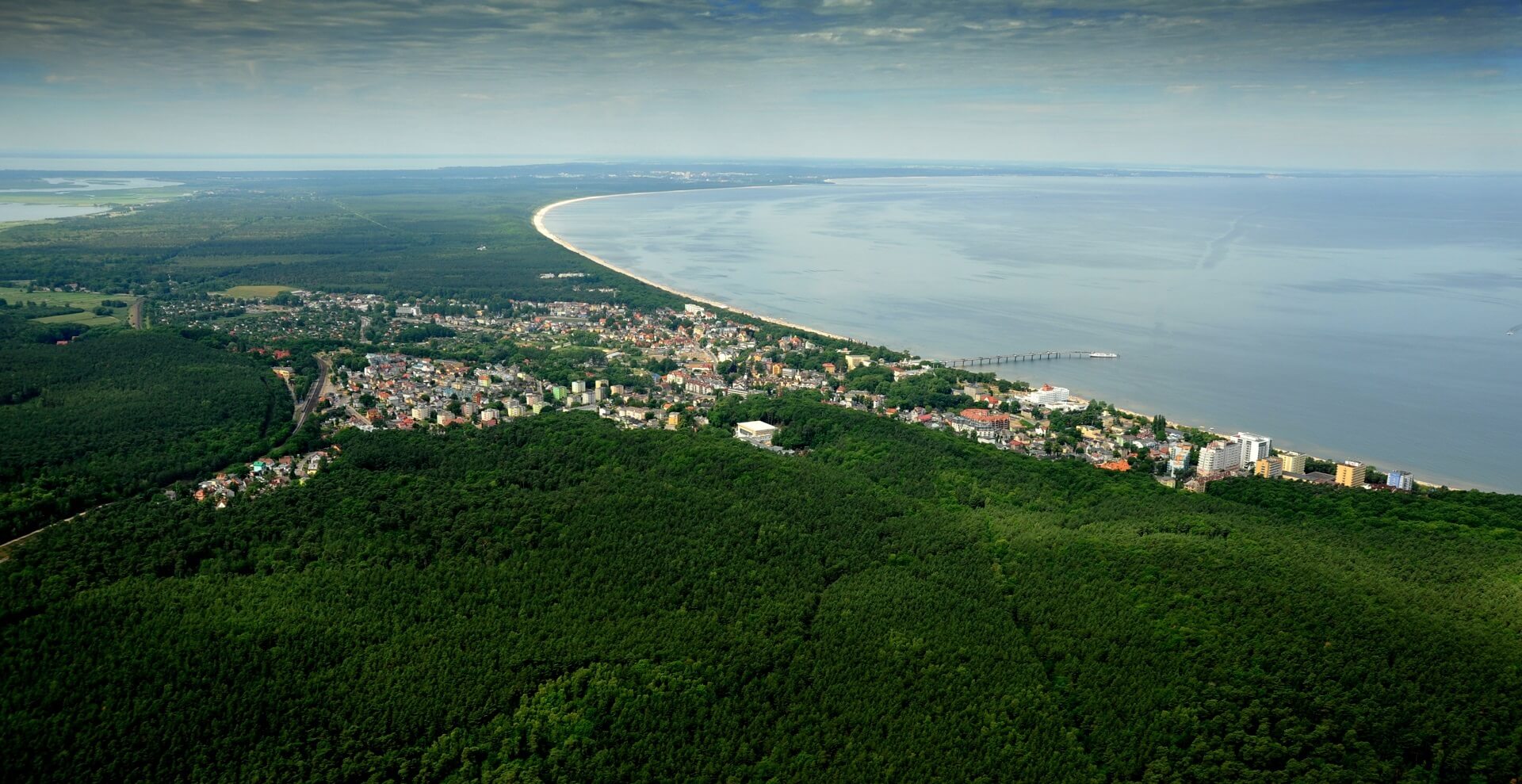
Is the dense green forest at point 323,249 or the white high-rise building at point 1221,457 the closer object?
the white high-rise building at point 1221,457

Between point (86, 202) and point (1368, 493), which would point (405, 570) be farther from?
point (86, 202)

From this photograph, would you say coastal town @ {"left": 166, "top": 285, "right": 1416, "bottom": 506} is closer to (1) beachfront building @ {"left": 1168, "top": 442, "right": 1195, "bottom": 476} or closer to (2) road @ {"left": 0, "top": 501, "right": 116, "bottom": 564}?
(1) beachfront building @ {"left": 1168, "top": 442, "right": 1195, "bottom": 476}

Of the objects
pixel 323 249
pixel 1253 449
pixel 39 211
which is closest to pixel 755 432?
pixel 1253 449

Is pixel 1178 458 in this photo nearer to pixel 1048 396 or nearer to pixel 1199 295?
pixel 1048 396

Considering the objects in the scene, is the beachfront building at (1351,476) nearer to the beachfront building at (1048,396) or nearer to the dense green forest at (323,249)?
the beachfront building at (1048,396)

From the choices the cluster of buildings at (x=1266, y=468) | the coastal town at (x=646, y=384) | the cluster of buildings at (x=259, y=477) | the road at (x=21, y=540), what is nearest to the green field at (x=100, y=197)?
the coastal town at (x=646, y=384)

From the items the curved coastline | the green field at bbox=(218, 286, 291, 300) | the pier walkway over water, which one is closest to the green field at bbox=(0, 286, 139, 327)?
the green field at bbox=(218, 286, 291, 300)

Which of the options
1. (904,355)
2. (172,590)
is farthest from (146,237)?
(172,590)
